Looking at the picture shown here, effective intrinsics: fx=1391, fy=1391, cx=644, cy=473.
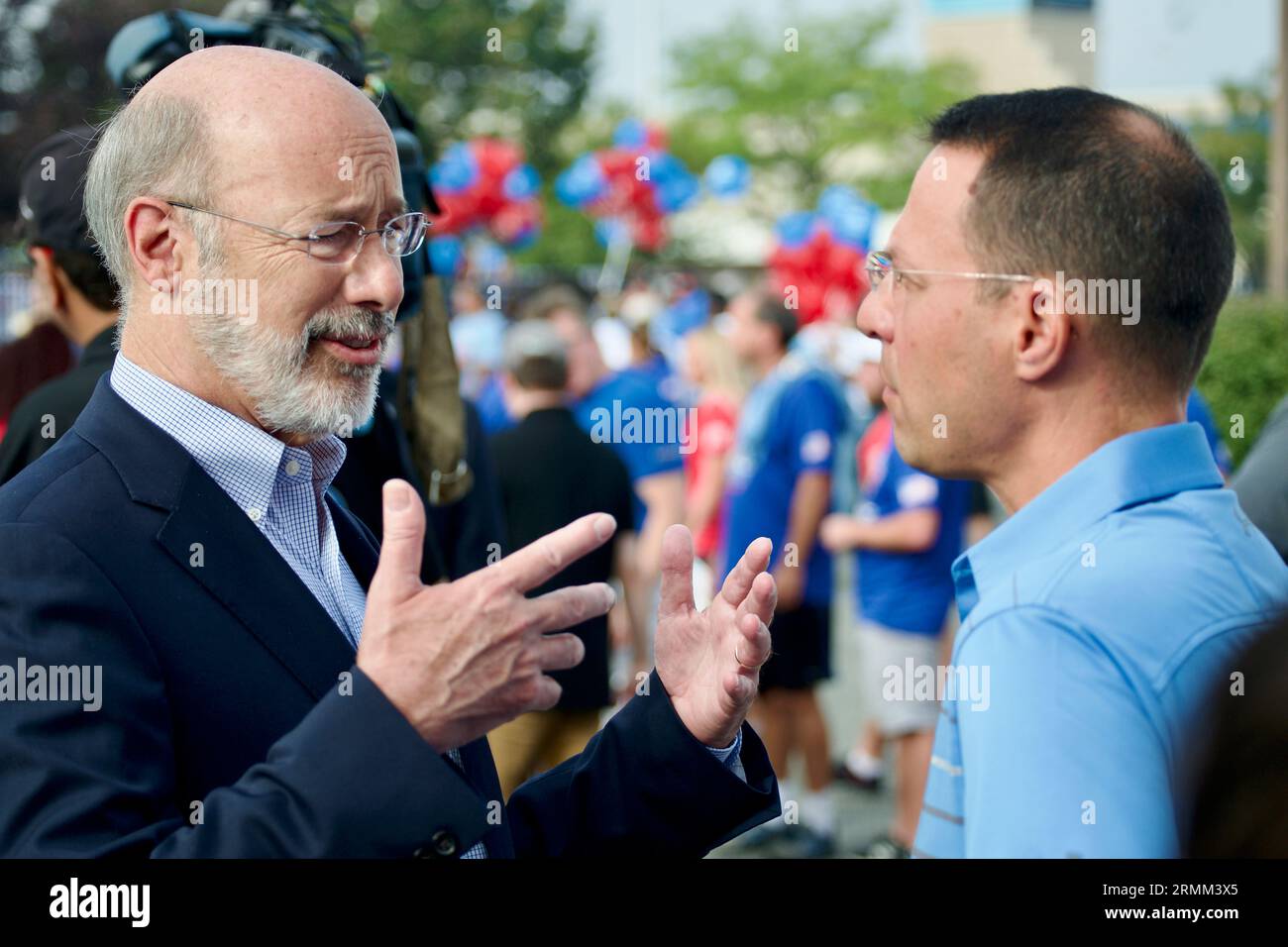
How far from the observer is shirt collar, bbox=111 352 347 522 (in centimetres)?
180

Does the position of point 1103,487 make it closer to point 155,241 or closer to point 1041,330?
point 1041,330

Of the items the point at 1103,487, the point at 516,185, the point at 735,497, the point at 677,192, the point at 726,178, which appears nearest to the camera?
the point at 1103,487

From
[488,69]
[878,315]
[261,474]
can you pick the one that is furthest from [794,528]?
[488,69]

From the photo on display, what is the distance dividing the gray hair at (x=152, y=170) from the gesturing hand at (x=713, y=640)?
765 mm

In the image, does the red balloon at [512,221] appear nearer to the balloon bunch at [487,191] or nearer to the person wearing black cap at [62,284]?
the balloon bunch at [487,191]

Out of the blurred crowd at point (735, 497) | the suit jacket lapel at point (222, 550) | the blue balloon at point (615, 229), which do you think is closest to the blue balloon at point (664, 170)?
the blue balloon at point (615, 229)

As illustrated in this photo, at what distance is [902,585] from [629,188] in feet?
32.8

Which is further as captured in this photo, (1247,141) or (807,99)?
(807,99)

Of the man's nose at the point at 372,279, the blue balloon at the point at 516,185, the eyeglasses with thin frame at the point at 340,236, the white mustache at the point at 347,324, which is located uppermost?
the blue balloon at the point at 516,185

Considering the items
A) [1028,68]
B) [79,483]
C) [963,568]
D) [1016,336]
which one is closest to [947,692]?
[963,568]

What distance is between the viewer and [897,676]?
19.7ft

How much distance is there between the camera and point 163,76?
1.92 meters

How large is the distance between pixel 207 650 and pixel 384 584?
29 centimetres

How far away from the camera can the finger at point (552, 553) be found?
58.8 inches
